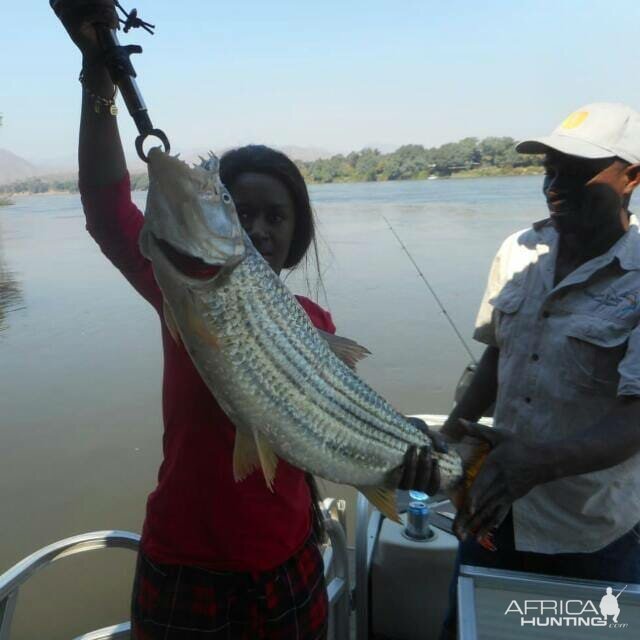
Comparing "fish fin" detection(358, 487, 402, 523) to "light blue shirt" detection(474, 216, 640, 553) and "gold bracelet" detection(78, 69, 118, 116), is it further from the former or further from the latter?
"gold bracelet" detection(78, 69, 118, 116)

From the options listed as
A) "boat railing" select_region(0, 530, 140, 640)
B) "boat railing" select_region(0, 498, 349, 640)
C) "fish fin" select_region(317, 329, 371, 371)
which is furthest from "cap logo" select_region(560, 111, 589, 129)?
"boat railing" select_region(0, 530, 140, 640)

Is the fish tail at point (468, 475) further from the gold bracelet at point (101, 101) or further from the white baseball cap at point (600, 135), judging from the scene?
the gold bracelet at point (101, 101)

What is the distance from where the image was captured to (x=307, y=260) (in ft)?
8.64

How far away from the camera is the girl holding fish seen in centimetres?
180

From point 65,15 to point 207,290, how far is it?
0.95 meters

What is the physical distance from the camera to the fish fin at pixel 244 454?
1686 mm

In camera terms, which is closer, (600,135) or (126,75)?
(126,75)

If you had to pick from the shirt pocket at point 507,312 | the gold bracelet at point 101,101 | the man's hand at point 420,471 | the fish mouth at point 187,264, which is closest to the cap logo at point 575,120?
the shirt pocket at point 507,312

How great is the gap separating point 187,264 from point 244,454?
1.97 ft

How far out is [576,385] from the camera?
87.9 inches

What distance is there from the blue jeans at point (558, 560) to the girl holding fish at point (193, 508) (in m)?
0.81

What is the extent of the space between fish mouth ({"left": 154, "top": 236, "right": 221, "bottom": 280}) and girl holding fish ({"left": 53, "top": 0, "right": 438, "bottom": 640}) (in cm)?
29

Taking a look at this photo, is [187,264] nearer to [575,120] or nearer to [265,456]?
[265,456]

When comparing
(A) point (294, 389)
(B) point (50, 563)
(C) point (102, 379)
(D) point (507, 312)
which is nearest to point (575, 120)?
(D) point (507, 312)
